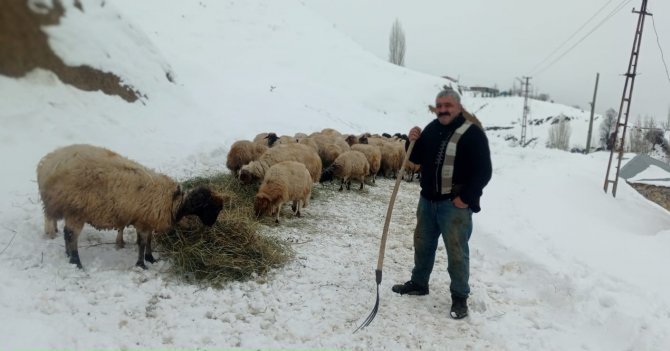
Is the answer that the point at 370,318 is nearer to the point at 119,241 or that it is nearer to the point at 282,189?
the point at 119,241

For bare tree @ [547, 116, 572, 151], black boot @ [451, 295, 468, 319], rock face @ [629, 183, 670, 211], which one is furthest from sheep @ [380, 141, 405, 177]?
bare tree @ [547, 116, 572, 151]

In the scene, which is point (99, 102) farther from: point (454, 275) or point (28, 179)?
point (454, 275)

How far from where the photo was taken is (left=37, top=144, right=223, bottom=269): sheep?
16.2ft

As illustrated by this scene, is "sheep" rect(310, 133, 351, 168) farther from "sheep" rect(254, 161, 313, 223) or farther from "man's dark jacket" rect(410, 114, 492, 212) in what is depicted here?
"man's dark jacket" rect(410, 114, 492, 212)

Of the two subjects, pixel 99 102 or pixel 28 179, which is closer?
pixel 28 179

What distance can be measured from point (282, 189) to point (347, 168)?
12.4ft

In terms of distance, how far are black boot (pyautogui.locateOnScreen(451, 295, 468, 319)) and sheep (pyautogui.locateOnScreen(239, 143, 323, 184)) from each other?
5.32 m

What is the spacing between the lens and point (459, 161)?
479 centimetres

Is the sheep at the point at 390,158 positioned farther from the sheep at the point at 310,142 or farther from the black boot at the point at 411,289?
the black boot at the point at 411,289

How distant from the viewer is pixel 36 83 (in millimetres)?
9141

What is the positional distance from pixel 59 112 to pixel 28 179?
105 inches

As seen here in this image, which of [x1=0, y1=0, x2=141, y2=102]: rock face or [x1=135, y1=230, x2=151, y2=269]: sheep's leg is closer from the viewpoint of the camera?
[x1=135, y1=230, x2=151, y2=269]: sheep's leg

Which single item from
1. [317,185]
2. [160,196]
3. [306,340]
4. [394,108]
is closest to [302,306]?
[306,340]

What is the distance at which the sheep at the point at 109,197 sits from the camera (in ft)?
16.2
